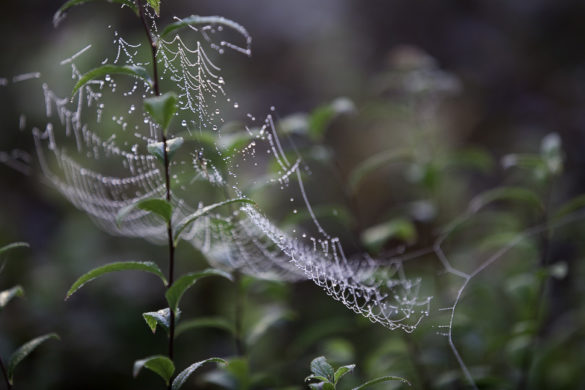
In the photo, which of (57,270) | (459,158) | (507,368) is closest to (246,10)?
(57,270)

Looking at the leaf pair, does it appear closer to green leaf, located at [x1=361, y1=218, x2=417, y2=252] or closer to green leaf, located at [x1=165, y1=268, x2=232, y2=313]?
green leaf, located at [x1=165, y1=268, x2=232, y2=313]

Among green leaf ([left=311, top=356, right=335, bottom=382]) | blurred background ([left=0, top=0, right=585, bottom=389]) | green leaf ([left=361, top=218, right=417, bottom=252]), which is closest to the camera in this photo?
green leaf ([left=311, top=356, right=335, bottom=382])

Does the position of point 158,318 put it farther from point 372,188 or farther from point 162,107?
point 372,188

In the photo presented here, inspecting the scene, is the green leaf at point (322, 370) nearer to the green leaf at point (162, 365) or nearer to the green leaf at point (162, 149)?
the green leaf at point (162, 365)

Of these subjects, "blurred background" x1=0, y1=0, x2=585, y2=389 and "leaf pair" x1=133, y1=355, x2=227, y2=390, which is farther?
"blurred background" x1=0, y1=0, x2=585, y2=389

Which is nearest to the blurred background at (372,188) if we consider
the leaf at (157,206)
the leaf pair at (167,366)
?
the leaf pair at (167,366)

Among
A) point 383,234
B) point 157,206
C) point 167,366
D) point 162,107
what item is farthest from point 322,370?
point 383,234

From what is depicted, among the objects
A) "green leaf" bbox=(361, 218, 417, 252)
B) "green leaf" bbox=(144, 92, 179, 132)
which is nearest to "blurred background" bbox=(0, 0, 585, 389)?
"green leaf" bbox=(361, 218, 417, 252)

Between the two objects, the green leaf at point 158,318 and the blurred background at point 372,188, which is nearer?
the green leaf at point 158,318
